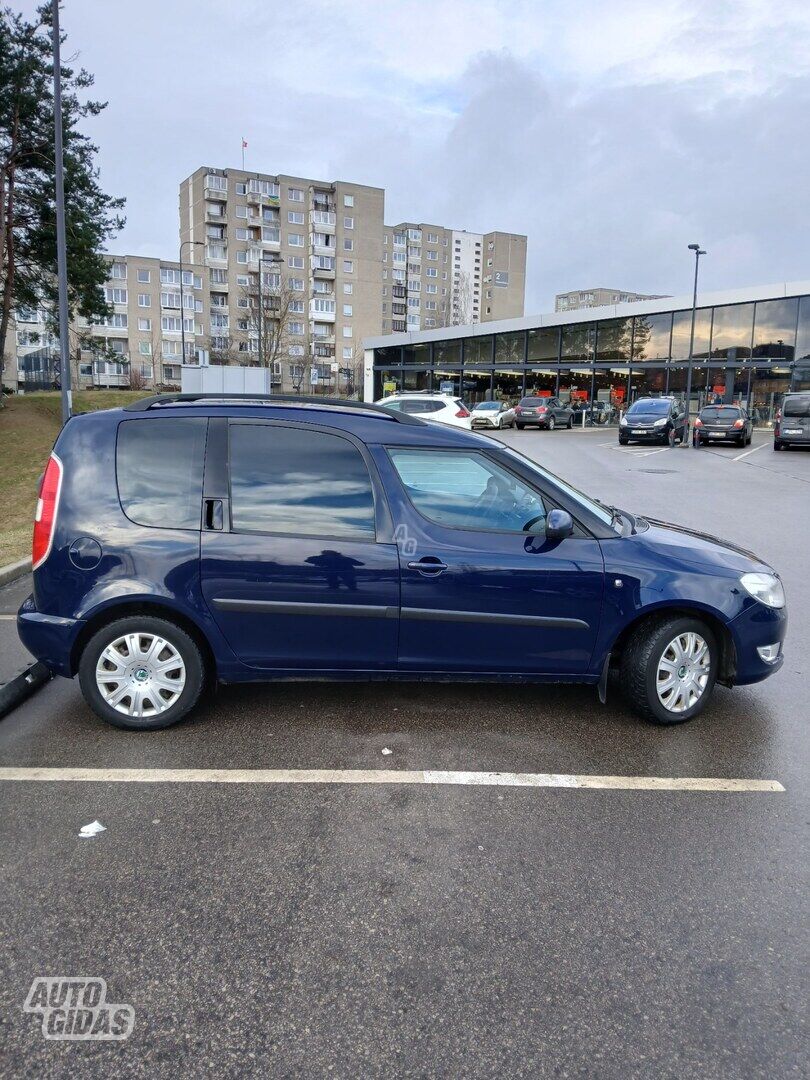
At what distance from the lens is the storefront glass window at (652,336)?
43.8 meters

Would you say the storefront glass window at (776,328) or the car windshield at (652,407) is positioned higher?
the storefront glass window at (776,328)

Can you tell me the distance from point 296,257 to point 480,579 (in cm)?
9356

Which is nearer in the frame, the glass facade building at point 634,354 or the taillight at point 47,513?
the taillight at point 47,513

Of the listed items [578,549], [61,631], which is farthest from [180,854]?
[578,549]

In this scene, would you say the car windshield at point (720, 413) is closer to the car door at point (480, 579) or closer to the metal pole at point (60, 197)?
the metal pole at point (60, 197)

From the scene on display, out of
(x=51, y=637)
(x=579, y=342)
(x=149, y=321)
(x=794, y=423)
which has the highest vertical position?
(x=149, y=321)

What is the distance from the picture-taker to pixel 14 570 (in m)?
7.93

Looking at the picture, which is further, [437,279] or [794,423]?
[437,279]

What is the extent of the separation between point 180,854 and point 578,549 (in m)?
2.45

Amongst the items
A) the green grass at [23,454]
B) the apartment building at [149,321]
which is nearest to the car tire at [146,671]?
the green grass at [23,454]

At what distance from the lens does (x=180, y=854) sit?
3070mm

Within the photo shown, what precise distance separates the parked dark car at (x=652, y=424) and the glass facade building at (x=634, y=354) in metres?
12.6

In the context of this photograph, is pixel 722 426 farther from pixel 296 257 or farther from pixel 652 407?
pixel 296 257

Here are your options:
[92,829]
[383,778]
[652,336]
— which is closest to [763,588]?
[383,778]
